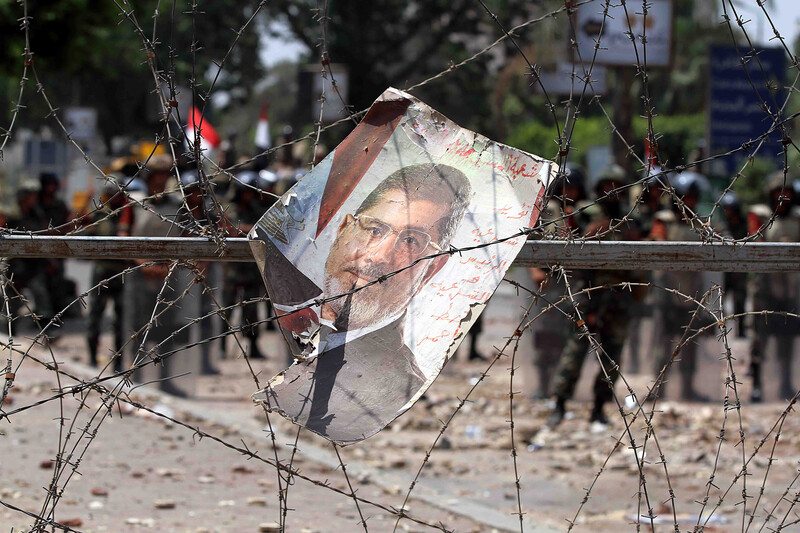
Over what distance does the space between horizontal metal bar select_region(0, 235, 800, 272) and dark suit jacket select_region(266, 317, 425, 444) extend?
0.36m

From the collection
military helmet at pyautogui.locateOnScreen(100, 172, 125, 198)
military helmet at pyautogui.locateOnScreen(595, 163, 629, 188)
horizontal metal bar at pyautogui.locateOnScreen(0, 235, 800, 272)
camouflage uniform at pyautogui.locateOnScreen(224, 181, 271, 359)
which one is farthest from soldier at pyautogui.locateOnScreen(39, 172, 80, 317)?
horizontal metal bar at pyautogui.locateOnScreen(0, 235, 800, 272)

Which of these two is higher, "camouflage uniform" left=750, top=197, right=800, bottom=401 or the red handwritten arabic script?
"camouflage uniform" left=750, top=197, right=800, bottom=401

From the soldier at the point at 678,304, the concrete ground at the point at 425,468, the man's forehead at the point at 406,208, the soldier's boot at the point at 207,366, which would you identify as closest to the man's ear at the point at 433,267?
the man's forehead at the point at 406,208

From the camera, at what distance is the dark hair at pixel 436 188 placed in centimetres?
274

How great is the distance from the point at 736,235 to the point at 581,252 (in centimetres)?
872

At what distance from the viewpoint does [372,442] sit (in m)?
7.15

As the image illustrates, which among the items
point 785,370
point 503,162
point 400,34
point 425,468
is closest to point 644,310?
point 785,370

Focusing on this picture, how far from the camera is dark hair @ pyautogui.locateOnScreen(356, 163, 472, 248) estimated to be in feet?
8.99

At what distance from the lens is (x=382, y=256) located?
2.73 metres

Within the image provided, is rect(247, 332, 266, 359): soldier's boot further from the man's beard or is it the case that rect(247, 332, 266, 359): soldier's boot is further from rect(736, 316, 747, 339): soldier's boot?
the man's beard

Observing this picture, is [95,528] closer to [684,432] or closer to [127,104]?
[684,432]

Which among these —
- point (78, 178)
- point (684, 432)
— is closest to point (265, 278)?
point (684, 432)

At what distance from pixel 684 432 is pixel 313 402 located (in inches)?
219

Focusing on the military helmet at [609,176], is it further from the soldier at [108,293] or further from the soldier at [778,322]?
the soldier at [108,293]
